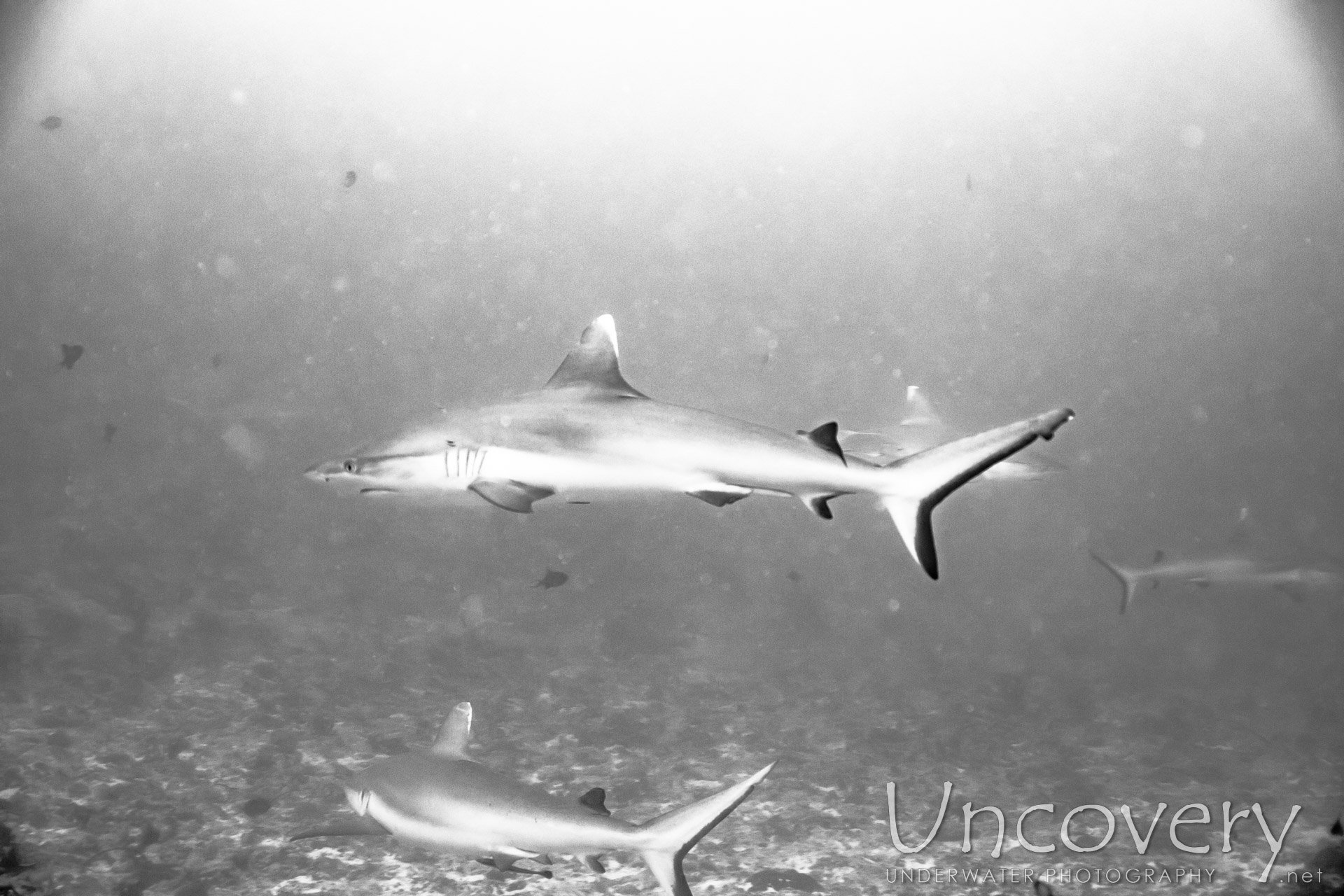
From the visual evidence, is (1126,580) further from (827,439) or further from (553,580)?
(827,439)

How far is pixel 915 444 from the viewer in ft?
31.2

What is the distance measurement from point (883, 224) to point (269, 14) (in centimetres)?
5656

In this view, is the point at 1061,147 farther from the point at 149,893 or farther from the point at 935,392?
the point at 149,893

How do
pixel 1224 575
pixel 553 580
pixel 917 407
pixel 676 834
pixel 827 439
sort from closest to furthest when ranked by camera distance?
1. pixel 827 439
2. pixel 676 834
3. pixel 553 580
4. pixel 1224 575
5. pixel 917 407

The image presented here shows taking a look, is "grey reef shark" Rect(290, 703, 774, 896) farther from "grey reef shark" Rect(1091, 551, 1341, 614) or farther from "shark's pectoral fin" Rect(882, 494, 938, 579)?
"grey reef shark" Rect(1091, 551, 1341, 614)

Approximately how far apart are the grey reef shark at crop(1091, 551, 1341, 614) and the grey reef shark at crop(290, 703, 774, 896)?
1014 cm

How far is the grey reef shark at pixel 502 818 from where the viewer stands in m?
4.28

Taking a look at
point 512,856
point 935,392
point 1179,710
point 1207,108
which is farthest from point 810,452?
point 935,392

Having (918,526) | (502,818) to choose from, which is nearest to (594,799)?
(502,818)

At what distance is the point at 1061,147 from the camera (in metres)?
57.4

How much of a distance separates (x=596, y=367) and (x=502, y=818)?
118 inches

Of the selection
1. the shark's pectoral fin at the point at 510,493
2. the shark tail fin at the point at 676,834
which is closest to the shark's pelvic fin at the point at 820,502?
the shark's pectoral fin at the point at 510,493

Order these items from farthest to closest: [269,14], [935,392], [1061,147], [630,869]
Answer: [935,392], [1061,147], [269,14], [630,869]

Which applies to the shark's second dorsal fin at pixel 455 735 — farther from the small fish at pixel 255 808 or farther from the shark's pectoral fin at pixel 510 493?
the small fish at pixel 255 808
